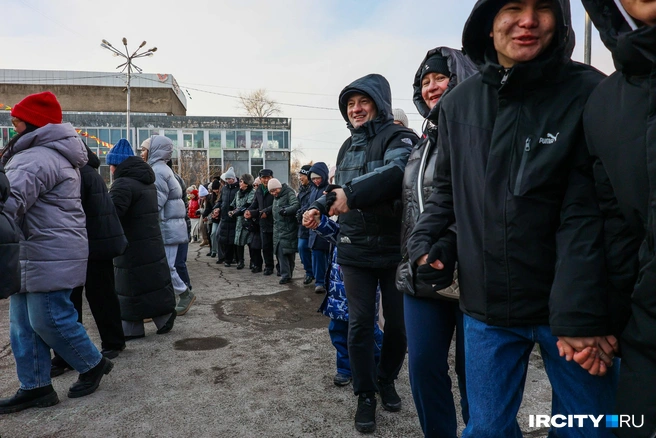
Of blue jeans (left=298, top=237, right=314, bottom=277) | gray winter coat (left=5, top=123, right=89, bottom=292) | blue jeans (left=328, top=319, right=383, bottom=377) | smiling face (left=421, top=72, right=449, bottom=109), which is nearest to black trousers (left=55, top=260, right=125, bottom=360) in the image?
gray winter coat (left=5, top=123, right=89, bottom=292)

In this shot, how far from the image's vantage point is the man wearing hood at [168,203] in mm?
5801

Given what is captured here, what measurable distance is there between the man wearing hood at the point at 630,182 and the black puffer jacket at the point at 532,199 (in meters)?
0.06

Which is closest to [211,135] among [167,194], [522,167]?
[167,194]

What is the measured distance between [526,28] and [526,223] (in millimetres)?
678

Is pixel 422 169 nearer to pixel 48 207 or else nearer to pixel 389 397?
pixel 389 397

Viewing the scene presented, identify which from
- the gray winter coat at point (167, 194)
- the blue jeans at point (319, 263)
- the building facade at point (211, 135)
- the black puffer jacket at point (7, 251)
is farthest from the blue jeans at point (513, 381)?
the building facade at point (211, 135)

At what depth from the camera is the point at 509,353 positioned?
5.68 ft

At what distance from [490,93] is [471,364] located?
993 mm

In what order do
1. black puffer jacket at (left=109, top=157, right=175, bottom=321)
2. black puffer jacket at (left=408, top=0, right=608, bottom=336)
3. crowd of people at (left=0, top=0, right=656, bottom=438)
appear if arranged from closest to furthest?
crowd of people at (left=0, top=0, right=656, bottom=438) → black puffer jacket at (left=408, top=0, right=608, bottom=336) → black puffer jacket at (left=109, top=157, right=175, bottom=321)

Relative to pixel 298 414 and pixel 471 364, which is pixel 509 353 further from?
pixel 298 414

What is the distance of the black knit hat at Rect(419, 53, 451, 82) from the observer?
2.67 m

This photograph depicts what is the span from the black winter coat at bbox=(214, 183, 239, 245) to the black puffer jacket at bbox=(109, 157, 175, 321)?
5799 mm

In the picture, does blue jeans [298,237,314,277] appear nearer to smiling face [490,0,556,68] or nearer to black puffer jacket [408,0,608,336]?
black puffer jacket [408,0,608,336]

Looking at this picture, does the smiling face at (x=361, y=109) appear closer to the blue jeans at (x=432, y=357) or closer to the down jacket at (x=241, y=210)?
the blue jeans at (x=432, y=357)
